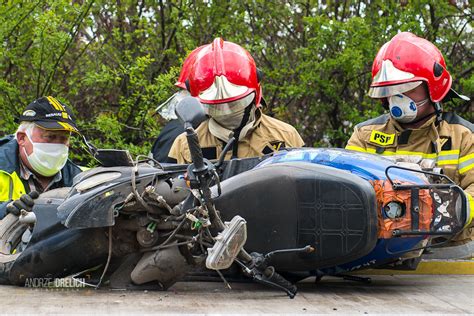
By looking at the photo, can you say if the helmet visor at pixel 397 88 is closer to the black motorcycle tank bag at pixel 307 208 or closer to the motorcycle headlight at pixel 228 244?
the black motorcycle tank bag at pixel 307 208

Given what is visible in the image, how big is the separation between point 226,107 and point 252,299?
1.67 meters

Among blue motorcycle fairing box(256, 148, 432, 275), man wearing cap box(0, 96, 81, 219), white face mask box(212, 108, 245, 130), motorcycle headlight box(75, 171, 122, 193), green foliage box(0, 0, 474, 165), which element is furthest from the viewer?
green foliage box(0, 0, 474, 165)

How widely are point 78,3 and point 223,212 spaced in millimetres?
5178

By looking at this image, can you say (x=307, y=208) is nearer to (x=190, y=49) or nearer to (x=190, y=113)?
(x=190, y=113)

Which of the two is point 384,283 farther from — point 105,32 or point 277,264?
point 105,32

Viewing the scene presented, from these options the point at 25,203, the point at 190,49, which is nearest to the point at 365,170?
the point at 25,203

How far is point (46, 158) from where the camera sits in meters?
6.41

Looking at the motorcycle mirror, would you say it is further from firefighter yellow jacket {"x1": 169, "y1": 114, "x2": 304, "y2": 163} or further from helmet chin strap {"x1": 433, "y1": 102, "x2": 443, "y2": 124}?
helmet chin strap {"x1": 433, "y1": 102, "x2": 443, "y2": 124}

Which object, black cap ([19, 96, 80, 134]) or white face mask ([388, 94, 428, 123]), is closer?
white face mask ([388, 94, 428, 123])

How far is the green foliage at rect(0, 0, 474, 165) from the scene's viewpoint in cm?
877

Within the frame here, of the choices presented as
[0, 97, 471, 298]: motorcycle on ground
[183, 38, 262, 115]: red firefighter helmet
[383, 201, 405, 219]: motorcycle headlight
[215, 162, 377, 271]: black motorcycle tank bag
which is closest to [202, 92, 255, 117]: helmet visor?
[183, 38, 262, 115]: red firefighter helmet

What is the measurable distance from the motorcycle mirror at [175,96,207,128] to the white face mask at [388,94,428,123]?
2.03 metres

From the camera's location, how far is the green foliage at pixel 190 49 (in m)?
8.77

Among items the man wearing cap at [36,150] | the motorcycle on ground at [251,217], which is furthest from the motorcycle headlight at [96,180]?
the man wearing cap at [36,150]
